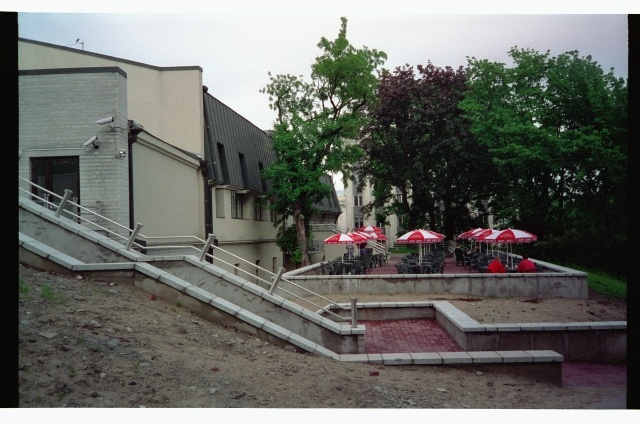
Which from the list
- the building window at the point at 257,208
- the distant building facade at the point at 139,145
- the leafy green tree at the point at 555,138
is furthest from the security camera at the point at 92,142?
the building window at the point at 257,208

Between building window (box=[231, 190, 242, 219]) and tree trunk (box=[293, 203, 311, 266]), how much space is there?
2.60 meters

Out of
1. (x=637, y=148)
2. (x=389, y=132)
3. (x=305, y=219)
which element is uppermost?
(x=389, y=132)

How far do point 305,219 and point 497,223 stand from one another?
10983 mm

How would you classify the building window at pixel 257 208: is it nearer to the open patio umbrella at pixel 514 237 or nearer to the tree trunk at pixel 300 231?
the tree trunk at pixel 300 231

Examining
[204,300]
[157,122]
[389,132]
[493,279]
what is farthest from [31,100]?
[389,132]

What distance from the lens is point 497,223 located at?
1072 inches

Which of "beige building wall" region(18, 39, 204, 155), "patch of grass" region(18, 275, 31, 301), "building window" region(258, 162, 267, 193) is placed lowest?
"patch of grass" region(18, 275, 31, 301)

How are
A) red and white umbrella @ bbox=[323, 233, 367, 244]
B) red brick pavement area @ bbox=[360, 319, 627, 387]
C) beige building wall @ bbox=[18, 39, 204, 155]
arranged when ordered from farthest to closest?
red and white umbrella @ bbox=[323, 233, 367, 244] → beige building wall @ bbox=[18, 39, 204, 155] → red brick pavement area @ bbox=[360, 319, 627, 387]

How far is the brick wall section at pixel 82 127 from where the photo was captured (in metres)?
11.8

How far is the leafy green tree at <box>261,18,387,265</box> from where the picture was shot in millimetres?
20953

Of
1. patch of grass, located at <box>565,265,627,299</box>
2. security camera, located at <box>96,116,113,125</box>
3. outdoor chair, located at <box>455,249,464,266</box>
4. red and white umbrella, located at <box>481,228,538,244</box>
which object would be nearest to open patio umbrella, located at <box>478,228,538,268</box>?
red and white umbrella, located at <box>481,228,538,244</box>

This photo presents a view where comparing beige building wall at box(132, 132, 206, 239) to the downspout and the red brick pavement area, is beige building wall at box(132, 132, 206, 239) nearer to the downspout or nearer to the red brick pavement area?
the downspout
